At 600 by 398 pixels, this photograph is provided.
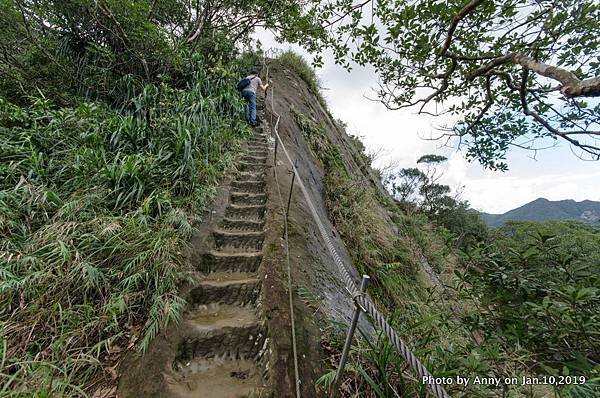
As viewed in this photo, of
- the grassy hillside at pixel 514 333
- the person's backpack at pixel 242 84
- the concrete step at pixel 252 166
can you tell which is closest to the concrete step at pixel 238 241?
the grassy hillside at pixel 514 333

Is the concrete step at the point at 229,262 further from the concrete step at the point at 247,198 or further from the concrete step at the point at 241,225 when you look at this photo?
the concrete step at the point at 247,198

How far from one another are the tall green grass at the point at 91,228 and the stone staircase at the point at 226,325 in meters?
0.25

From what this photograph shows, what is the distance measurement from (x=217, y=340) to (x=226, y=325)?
12cm

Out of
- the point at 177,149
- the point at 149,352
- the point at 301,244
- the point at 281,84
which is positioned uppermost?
the point at 281,84

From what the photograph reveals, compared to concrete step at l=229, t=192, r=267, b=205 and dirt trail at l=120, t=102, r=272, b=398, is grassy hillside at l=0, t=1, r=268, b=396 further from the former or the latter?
concrete step at l=229, t=192, r=267, b=205

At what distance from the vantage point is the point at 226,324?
2.11 metres

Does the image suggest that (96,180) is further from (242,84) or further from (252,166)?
(242,84)

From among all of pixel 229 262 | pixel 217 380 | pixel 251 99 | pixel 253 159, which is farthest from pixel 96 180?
pixel 251 99

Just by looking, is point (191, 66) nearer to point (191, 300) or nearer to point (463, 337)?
point (191, 300)

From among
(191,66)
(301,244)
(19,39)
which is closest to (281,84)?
(191,66)

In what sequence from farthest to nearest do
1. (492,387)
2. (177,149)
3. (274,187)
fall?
1. (274,187)
2. (177,149)
3. (492,387)

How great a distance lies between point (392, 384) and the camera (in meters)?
1.59

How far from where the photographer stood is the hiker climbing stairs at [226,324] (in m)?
1.74

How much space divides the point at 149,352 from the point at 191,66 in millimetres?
5452
